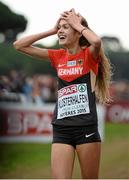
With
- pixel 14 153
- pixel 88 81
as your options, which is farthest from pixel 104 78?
pixel 14 153

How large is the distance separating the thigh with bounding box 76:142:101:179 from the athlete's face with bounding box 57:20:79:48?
2.59ft

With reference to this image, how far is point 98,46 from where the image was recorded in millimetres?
3852

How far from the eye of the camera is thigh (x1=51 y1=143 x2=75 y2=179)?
12.5 ft

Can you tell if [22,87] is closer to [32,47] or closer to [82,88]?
[32,47]

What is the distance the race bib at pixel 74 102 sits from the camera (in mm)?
3924

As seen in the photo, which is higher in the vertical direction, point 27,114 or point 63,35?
point 63,35

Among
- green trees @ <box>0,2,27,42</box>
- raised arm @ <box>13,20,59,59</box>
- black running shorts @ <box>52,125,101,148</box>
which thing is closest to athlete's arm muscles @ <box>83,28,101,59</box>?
raised arm @ <box>13,20,59,59</box>

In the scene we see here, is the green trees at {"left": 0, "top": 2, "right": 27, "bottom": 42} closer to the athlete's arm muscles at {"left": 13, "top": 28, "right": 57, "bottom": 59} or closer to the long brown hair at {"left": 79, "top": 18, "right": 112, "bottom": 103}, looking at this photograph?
the athlete's arm muscles at {"left": 13, "top": 28, "right": 57, "bottom": 59}

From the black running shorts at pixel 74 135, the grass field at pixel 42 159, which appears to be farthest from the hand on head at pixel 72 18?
the grass field at pixel 42 159

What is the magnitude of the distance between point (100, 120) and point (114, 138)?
440mm

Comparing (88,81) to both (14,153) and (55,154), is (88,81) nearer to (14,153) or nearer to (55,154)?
(55,154)

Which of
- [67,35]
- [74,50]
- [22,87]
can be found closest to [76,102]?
[74,50]

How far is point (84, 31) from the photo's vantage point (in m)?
3.88

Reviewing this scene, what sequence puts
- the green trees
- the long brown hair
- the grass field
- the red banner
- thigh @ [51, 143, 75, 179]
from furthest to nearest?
the red banner < the grass field < the green trees < the long brown hair < thigh @ [51, 143, 75, 179]
